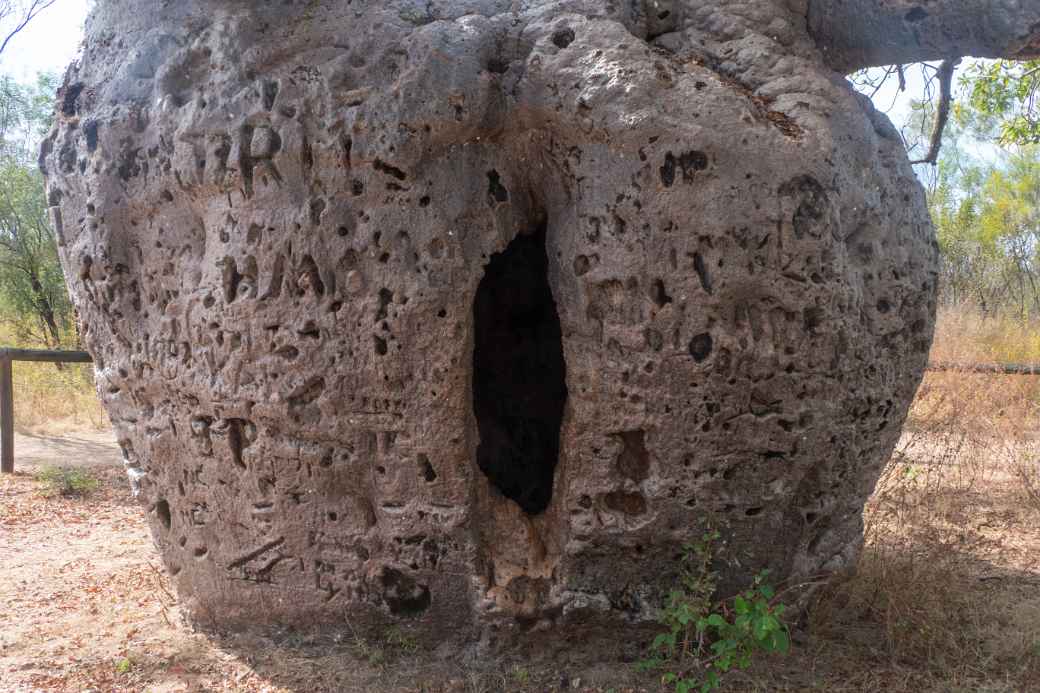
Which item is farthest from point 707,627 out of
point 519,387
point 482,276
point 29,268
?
point 29,268

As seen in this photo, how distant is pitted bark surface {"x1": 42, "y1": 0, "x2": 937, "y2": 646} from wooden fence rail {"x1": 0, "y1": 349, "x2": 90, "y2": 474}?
14.2ft

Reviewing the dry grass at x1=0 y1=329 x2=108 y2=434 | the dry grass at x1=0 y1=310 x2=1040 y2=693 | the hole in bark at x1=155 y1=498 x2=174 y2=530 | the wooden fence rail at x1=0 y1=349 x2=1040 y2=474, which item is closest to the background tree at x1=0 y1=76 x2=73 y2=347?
the dry grass at x1=0 y1=329 x2=108 y2=434

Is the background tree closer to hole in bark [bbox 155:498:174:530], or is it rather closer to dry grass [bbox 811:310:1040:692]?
hole in bark [bbox 155:498:174:530]

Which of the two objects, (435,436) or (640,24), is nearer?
(435,436)

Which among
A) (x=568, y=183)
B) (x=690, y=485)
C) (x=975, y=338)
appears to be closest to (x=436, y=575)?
(x=690, y=485)

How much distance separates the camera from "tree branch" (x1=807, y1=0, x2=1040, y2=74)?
10.3 ft

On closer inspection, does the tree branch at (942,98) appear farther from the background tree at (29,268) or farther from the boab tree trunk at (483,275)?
the background tree at (29,268)

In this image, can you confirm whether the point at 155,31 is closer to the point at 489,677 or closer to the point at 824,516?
the point at 489,677

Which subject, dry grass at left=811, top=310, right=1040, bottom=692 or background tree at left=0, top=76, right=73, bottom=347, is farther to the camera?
background tree at left=0, top=76, right=73, bottom=347

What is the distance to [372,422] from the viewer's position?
2.91 metres

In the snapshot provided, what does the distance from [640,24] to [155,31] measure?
1.73 m

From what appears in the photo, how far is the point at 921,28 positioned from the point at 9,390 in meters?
6.78

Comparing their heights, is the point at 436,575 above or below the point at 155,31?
below

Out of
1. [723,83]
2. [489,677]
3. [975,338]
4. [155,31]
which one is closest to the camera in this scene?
[723,83]
